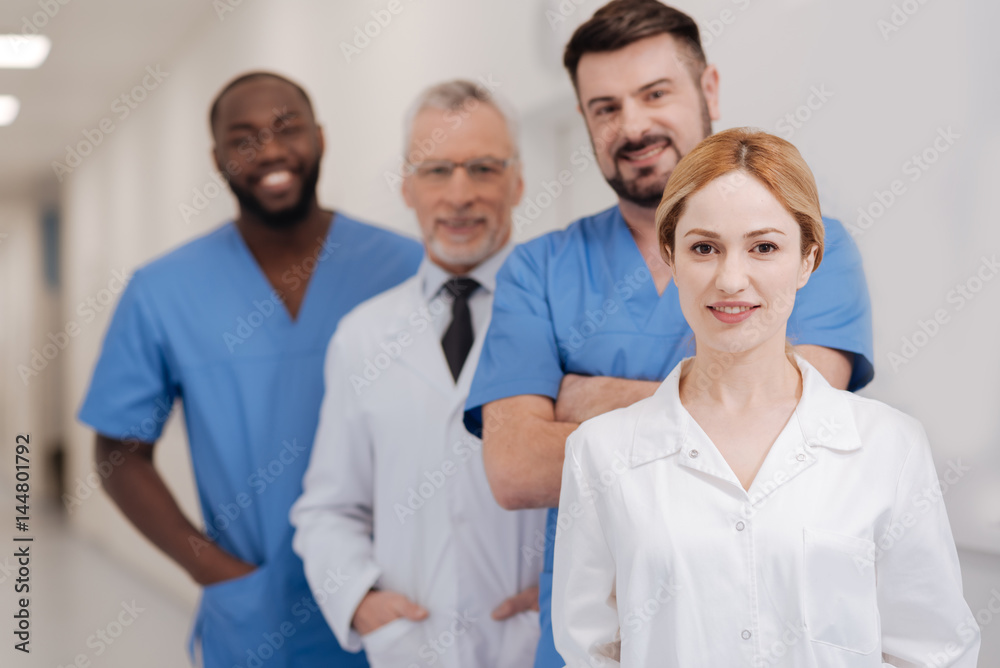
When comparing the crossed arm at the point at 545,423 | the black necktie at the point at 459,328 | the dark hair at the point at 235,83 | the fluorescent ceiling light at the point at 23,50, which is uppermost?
the fluorescent ceiling light at the point at 23,50

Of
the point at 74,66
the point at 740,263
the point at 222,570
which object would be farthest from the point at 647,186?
the point at 74,66

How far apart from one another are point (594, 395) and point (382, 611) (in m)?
0.87

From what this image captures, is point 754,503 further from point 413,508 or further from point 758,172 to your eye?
point 413,508

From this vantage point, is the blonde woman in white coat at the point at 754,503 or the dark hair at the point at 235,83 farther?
the dark hair at the point at 235,83

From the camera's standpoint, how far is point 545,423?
158cm

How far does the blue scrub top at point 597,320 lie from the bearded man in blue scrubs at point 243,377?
2.39 feet

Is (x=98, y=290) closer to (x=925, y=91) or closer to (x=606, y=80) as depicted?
(x=606, y=80)

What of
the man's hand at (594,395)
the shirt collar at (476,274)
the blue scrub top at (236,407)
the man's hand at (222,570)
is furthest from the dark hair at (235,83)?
the man's hand at (594,395)

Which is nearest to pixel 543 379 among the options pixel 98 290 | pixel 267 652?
pixel 267 652

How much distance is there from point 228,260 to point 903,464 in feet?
5.90

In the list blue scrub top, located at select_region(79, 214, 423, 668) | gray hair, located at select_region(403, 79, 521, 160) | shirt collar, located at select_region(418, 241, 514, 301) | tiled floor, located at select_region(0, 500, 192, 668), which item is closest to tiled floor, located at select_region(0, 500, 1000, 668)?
tiled floor, located at select_region(0, 500, 192, 668)

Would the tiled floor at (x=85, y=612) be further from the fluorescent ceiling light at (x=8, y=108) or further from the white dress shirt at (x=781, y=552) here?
the white dress shirt at (x=781, y=552)

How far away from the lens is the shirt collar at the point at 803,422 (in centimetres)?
127

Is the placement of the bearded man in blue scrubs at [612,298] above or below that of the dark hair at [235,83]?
below
